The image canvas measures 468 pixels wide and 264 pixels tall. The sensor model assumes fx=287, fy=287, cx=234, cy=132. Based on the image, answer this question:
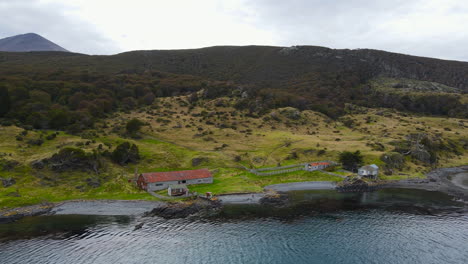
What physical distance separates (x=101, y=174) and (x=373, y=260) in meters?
69.1

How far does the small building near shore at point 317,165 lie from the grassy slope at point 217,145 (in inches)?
A: 119

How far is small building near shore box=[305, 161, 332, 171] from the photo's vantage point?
3693 inches

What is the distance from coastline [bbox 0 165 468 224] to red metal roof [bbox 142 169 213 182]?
8.99 meters

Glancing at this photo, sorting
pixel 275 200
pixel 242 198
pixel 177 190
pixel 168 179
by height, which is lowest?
pixel 275 200

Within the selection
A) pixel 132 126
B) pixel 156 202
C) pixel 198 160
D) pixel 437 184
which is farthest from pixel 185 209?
pixel 437 184

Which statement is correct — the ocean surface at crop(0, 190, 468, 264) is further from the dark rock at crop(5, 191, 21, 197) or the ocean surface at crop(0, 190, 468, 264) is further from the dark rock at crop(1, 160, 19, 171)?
the dark rock at crop(1, 160, 19, 171)

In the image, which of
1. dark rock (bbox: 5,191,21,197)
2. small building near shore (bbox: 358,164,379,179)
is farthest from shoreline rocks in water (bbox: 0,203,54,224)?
small building near shore (bbox: 358,164,379,179)

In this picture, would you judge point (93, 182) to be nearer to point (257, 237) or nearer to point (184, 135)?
point (257, 237)

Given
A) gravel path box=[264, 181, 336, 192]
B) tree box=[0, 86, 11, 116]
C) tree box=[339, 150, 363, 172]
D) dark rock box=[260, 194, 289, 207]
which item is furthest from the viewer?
tree box=[0, 86, 11, 116]

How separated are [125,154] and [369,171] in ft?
250

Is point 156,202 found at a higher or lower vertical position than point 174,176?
lower

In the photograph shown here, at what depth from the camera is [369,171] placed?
89.2 m

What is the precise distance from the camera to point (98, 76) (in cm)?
19462

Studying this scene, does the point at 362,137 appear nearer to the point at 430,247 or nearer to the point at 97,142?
the point at 430,247
